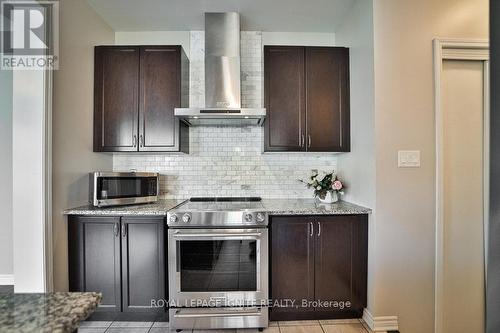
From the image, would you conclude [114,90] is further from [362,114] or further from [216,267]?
[362,114]

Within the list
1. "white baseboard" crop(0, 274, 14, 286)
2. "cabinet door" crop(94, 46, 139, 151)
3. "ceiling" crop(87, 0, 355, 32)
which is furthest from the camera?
"white baseboard" crop(0, 274, 14, 286)

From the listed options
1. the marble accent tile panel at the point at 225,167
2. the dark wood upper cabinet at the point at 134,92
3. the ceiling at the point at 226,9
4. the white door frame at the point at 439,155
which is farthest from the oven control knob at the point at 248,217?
the ceiling at the point at 226,9

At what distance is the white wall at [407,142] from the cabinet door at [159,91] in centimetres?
182

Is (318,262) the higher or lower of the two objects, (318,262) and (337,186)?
the lower

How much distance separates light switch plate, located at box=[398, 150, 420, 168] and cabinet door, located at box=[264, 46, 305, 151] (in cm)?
86

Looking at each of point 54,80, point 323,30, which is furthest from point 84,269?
point 323,30

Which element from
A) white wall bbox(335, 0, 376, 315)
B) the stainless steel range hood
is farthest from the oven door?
the stainless steel range hood

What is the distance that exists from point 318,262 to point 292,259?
223 mm

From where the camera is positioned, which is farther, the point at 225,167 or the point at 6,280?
the point at 225,167

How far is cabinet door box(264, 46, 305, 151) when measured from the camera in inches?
98.0

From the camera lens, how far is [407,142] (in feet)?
6.68

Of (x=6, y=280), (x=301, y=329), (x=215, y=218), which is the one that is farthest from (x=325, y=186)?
(x=6, y=280)

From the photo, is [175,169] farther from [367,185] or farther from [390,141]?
[390,141]

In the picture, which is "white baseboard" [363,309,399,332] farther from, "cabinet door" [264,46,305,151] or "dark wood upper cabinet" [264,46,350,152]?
"cabinet door" [264,46,305,151]
